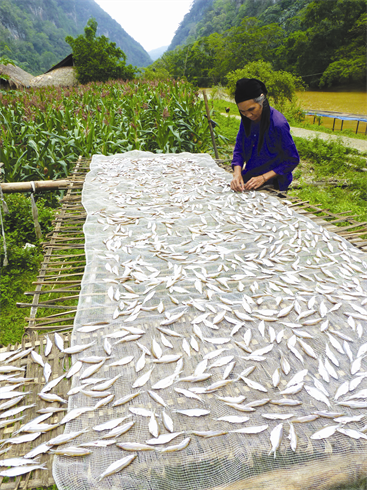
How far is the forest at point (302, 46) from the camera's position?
2205cm

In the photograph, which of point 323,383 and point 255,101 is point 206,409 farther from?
point 255,101

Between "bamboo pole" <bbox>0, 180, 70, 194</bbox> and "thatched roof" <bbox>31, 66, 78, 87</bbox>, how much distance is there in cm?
1659

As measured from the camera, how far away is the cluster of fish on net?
2.72 ft

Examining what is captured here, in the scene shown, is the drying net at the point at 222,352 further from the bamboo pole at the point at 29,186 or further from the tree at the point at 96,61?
the tree at the point at 96,61

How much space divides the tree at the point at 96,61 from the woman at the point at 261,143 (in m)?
17.2

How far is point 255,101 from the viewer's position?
2.45m

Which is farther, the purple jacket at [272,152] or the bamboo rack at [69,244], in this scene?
the purple jacket at [272,152]

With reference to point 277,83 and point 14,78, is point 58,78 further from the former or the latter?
point 277,83

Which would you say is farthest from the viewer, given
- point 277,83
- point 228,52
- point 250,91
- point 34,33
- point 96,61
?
point 34,33

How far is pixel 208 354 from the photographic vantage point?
111 cm

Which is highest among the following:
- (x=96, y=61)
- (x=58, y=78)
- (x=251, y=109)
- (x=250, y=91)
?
(x=96, y=61)

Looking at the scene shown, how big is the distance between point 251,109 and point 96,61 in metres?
18.0

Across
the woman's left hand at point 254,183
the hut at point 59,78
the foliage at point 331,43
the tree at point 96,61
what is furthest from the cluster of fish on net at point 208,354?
the foliage at point 331,43

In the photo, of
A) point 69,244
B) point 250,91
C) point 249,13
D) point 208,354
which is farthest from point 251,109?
point 249,13
